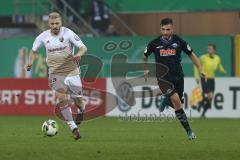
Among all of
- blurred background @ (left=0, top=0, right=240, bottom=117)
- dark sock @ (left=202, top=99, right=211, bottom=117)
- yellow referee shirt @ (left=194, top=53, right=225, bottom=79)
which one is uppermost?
blurred background @ (left=0, top=0, right=240, bottom=117)

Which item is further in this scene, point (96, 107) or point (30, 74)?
point (30, 74)

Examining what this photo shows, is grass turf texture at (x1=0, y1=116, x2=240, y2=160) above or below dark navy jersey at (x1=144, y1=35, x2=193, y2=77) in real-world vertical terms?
below

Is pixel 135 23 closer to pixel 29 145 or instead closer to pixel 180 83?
pixel 180 83

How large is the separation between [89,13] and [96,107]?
6860 millimetres

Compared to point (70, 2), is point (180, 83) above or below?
below

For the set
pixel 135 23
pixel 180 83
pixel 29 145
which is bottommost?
pixel 29 145

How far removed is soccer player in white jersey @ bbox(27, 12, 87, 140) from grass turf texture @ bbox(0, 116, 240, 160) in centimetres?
73

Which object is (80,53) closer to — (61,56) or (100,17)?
(61,56)

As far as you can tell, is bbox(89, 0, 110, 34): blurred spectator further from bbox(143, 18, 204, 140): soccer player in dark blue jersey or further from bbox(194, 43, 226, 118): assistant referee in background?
bbox(143, 18, 204, 140): soccer player in dark blue jersey

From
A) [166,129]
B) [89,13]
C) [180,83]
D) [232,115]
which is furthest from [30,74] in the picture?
[180,83]

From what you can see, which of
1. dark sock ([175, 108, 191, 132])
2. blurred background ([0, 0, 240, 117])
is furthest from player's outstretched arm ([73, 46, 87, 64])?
blurred background ([0, 0, 240, 117])

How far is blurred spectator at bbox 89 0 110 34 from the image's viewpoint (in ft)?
104

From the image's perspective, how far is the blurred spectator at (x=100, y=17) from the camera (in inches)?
1254

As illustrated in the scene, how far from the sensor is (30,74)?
31219 millimetres
